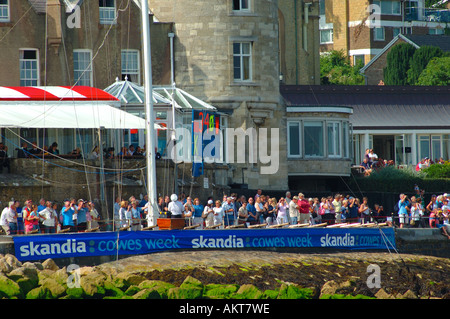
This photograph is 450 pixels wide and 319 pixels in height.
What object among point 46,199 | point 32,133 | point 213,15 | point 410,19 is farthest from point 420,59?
point 46,199

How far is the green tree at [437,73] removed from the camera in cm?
7469

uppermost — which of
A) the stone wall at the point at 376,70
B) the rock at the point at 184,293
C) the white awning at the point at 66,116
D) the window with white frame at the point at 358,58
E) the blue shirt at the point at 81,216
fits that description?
the window with white frame at the point at 358,58

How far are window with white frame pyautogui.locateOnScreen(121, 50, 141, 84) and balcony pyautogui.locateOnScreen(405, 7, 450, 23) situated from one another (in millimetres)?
54867

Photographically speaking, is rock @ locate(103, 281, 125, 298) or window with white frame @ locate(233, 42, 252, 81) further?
window with white frame @ locate(233, 42, 252, 81)

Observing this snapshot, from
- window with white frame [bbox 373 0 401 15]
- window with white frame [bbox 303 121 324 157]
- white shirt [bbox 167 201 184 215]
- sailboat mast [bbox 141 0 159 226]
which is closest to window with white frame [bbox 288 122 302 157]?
window with white frame [bbox 303 121 324 157]

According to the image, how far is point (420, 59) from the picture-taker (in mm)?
79625

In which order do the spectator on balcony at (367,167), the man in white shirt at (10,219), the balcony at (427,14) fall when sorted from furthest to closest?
1. the balcony at (427,14)
2. the spectator on balcony at (367,167)
3. the man in white shirt at (10,219)

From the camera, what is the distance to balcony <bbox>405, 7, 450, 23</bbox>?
9450cm

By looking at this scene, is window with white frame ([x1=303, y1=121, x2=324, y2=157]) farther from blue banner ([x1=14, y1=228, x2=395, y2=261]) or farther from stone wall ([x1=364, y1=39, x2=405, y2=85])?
stone wall ([x1=364, y1=39, x2=405, y2=85])

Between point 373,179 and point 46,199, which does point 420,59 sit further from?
point 46,199

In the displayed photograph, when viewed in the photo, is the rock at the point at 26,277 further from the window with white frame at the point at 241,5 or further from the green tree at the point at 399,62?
the green tree at the point at 399,62

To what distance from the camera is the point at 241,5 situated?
44500 mm

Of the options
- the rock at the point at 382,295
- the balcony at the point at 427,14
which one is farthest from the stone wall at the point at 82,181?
the balcony at the point at 427,14

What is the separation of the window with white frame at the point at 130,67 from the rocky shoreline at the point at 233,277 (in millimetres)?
13809
